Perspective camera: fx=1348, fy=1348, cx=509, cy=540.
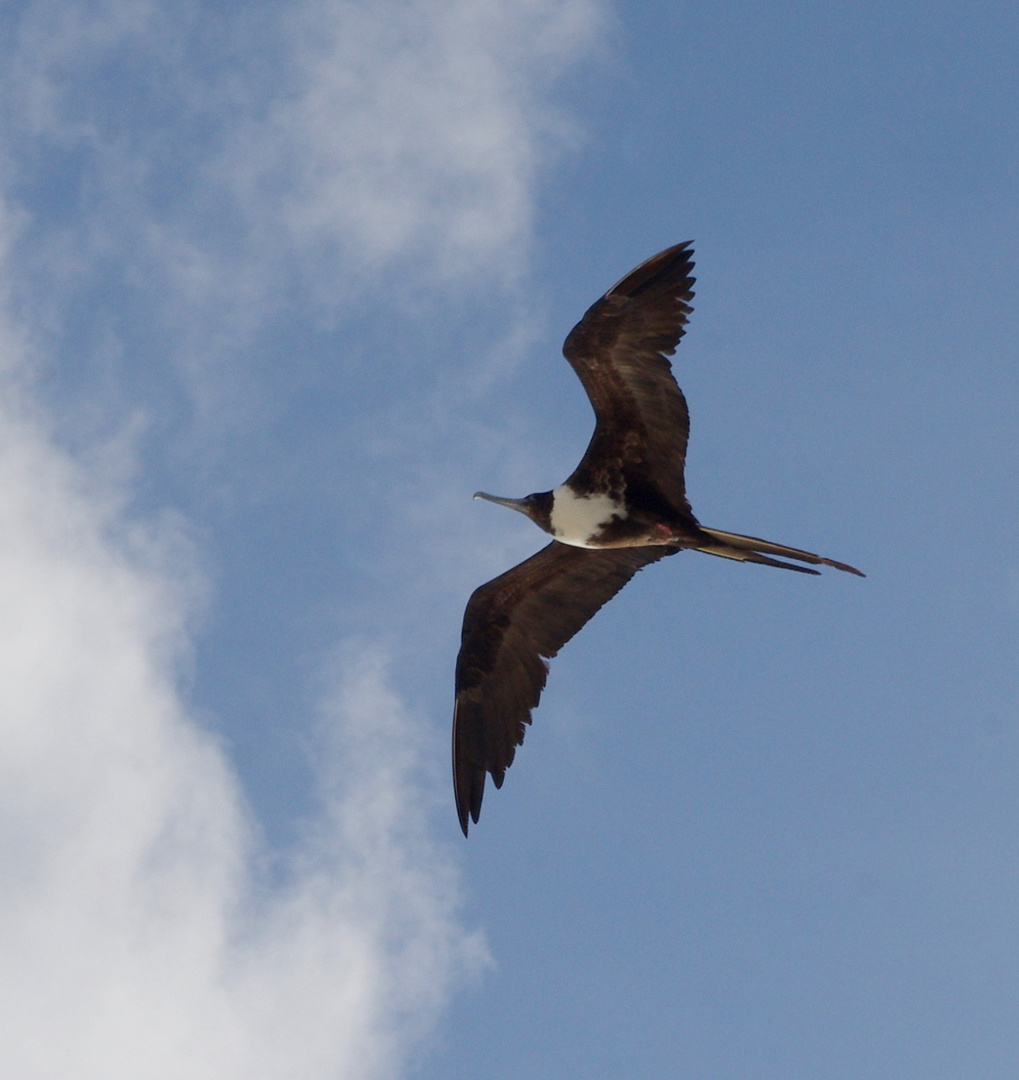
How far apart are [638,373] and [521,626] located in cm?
234

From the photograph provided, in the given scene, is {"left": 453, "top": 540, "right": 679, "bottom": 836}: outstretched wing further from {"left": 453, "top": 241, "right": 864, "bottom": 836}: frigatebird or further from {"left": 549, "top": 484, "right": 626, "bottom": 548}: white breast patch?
{"left": 549, "top": 484, "right": 626, "bottom": 548}: white breast patch

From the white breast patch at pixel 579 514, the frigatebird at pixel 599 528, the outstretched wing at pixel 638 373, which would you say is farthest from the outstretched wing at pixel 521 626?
the outstretched wing at pixel 638 373

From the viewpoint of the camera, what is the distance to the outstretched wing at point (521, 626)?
10172 millimetres

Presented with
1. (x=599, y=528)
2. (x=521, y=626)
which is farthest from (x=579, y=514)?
(x=521, y=626)

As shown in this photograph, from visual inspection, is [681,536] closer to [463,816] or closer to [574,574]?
[574,574]

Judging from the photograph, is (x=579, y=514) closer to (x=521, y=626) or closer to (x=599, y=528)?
(x=599, y=528)

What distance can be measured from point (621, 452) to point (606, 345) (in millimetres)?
883

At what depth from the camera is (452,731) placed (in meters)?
10.2

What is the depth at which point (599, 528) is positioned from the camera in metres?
9.62

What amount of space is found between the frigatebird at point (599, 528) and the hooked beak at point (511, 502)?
1 cm

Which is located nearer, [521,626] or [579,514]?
[579,514]

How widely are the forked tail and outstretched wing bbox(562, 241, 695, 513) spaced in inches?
14.9

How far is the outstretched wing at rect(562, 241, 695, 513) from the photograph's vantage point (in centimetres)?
880

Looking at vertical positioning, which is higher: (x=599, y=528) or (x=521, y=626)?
(x=521, y=626)
